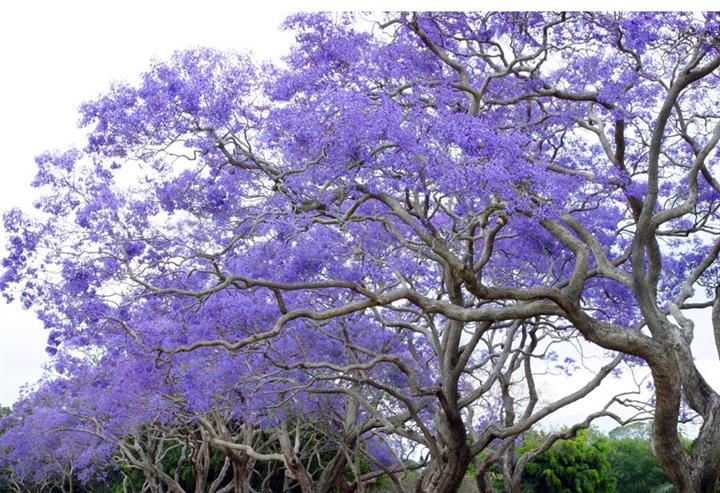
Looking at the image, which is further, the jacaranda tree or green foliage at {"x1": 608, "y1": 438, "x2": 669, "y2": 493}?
green foliage at {"x1": 608, "y1": 438, "x2": 669, "y2": 493}

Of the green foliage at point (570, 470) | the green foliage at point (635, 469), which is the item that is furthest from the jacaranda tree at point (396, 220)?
the green foliage at point (635, 469)

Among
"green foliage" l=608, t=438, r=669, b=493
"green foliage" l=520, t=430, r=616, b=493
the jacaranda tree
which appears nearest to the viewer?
the jacaranda tree

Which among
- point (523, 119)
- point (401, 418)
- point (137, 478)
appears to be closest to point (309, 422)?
point (401, 418)

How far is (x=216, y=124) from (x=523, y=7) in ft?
9.50

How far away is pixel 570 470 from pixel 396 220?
6.66 meters

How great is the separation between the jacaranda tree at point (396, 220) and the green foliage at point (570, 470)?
140 inches

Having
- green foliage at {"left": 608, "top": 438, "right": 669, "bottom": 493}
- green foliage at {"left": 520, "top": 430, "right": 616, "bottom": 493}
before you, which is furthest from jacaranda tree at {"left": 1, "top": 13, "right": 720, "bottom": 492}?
green foliage at {"left": 608, "top": 438, "right": 669, "bottom": 493}

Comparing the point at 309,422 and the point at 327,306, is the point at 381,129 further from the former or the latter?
the point at 309,422

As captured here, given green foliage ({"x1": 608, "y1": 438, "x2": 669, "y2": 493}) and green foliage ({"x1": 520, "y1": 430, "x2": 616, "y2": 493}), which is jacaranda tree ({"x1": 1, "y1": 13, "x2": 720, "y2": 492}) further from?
green foliage ({"x1": 608, "y1": 438, "x2": 669, "y2": 493})

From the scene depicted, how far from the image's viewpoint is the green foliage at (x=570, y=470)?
1549cm

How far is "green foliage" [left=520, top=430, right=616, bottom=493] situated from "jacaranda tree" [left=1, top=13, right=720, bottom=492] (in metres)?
3.57

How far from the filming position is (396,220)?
10.8m

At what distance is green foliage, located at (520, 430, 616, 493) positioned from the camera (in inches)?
610

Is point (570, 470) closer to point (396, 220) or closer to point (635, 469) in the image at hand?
point (635, 469)
